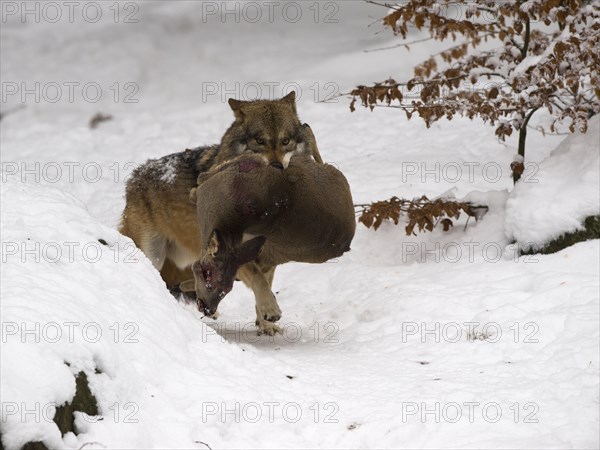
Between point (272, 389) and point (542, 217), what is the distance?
3632 mm

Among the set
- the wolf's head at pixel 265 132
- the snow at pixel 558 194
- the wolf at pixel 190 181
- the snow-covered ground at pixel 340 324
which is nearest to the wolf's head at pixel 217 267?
the snow-covered ground at pixel 340 324

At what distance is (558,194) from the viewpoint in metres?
7.21

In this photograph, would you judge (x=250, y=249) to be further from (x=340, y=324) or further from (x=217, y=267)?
(x=340, y=324)

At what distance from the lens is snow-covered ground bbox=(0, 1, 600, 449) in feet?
12.4

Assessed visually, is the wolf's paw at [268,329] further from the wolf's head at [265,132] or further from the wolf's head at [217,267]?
the wolf's head at [265,132]

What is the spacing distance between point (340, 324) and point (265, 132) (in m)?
1.68

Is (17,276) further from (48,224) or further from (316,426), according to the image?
(316,426)

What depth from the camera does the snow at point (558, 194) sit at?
6996mm

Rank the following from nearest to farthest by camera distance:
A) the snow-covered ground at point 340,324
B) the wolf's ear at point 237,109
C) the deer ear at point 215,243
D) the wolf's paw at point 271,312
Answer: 1. the snow-covered ground at point 340,324
2. the deer ear at point 215,243
3. the wolf's paw at point 271,312
4. the wolf's ear at point 237,109

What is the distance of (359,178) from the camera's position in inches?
394

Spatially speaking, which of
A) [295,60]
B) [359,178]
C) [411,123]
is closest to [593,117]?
[359,178]

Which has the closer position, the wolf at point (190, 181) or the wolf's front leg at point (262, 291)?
the wolf's front leg at point (262, 291)

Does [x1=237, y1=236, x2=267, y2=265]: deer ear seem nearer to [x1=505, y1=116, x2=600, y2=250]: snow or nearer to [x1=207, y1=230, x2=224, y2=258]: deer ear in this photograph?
[x1=207, y1=230, x2=224, y2=258]: deer ear

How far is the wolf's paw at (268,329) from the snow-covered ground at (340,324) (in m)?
0.09
